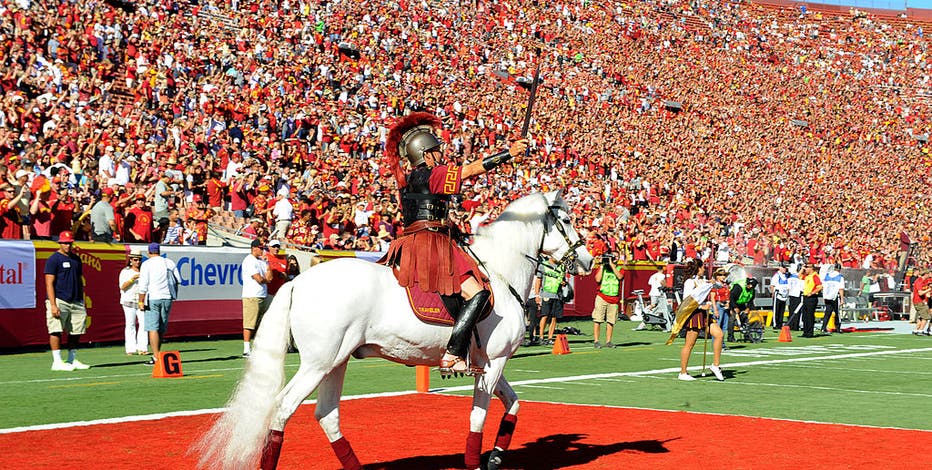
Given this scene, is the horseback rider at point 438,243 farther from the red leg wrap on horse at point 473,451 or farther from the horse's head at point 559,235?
the horse's head at point 559,235

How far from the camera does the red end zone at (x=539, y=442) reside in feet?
29.8

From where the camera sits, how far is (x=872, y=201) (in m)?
54.4

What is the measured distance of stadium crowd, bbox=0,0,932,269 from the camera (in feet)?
81.6

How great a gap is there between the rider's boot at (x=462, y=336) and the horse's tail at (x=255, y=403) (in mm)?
1211

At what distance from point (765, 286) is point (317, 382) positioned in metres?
28.8

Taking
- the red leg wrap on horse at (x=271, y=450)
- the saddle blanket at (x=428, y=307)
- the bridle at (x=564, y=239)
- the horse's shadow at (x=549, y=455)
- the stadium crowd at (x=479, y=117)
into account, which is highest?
the stadium crowd at (x=479, y=117)

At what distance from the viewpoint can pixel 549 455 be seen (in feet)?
31.7

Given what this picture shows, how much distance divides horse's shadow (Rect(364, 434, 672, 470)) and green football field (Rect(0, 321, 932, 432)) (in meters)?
2.98

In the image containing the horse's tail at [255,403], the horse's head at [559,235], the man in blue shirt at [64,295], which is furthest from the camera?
the man in blue shirt at [64,295]

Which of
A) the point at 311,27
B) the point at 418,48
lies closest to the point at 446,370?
A: the point at 311,27

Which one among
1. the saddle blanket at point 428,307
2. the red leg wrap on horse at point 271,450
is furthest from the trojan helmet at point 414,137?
→ the red leg wrap on horse at point 271,450

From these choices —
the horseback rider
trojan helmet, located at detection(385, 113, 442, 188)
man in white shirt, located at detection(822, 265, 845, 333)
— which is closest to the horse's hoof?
the horseback rider

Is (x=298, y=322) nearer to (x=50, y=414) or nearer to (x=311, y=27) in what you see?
(x=50, y=414)

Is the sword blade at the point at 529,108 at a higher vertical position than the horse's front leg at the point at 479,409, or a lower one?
higher
